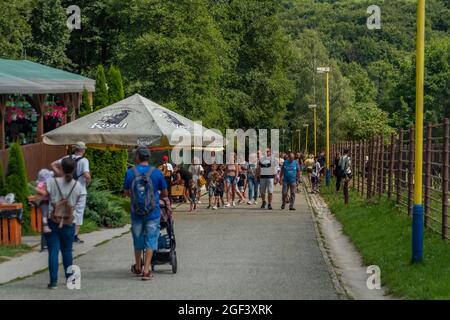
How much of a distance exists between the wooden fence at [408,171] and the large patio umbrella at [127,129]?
5.34 m

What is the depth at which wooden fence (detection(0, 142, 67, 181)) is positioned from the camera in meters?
26.0

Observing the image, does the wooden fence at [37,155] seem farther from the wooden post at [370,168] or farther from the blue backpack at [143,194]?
the blue backpack at [143,194]

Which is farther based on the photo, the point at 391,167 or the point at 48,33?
the point at 48,33

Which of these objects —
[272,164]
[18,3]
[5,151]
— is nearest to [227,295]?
[5,151]

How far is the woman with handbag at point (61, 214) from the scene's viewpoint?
12.7m

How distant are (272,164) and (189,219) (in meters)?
4.97

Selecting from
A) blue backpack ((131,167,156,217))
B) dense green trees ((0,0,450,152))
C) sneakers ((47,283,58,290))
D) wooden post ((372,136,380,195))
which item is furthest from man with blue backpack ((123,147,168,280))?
wooden post ((372,136,380,195))

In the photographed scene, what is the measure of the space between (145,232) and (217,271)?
154cm

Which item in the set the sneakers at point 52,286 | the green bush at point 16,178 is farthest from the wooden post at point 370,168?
the sneakers at point 52,286

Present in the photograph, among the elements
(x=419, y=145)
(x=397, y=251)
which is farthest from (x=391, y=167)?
(x=419, y=145)

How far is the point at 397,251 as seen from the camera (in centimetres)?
1620

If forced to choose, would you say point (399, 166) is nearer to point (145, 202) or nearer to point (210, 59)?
point (145, 202)
